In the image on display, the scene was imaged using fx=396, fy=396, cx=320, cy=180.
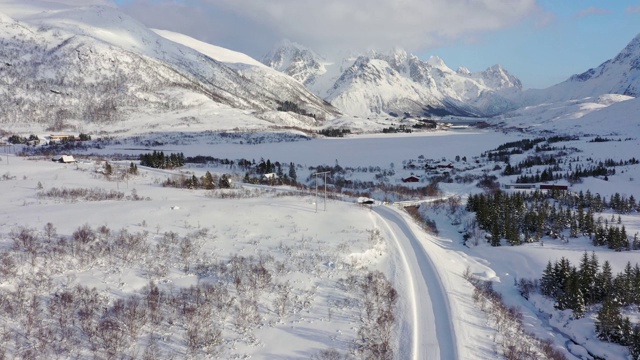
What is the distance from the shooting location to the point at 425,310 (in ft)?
77.4

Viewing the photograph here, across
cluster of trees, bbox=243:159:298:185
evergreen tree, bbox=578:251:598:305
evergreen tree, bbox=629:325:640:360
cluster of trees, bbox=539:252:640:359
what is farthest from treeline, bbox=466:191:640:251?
cluster of trees, bbox=243:159:298:185

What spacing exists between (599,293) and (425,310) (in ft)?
61.0

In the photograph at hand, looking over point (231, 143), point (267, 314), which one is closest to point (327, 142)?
point (231, 143)

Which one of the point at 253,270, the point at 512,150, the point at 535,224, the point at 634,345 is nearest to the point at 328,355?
the point at 253,270

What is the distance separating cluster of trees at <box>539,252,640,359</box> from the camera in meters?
27.0

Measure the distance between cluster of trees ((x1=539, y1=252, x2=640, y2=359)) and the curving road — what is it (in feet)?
36.1

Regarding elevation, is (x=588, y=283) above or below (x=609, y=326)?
above

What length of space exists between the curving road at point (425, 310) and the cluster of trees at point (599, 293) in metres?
11.0

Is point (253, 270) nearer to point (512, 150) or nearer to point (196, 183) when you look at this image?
point (196, 183)

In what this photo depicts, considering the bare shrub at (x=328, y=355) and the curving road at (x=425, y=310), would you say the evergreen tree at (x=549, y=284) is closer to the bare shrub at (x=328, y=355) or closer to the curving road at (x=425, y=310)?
the curving road at (x=425, y=310)

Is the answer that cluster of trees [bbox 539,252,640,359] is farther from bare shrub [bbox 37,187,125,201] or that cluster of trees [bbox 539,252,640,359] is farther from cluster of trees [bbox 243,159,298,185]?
cluster of trees [bbox 243,159,298,185]

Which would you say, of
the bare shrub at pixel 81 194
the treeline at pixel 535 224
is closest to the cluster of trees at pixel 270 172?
the bare shrub at pixel 81 194

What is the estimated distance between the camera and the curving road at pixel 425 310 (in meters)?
A: 19.5

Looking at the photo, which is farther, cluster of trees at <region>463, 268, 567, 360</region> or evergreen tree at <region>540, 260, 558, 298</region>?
evergreen tree at <region>540, 260, 558, 298</region>
